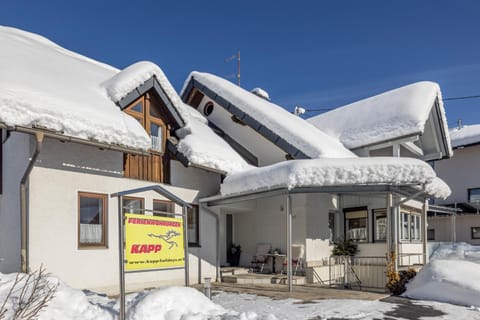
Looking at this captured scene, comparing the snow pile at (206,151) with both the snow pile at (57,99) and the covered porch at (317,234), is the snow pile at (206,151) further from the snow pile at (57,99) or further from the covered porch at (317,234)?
the snow pile at (57,99)

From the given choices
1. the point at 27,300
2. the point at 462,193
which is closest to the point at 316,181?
the point at 27,300

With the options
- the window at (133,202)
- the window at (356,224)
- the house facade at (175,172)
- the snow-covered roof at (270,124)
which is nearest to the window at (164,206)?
the house facade at (175,172)

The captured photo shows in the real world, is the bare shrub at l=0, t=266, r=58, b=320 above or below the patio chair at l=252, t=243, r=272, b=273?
above

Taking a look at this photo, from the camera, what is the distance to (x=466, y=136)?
27.9 metres

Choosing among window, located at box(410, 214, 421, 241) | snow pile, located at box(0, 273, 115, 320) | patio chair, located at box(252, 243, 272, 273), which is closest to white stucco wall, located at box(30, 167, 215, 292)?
snow pile, located at box(0, 273, 115, 320)

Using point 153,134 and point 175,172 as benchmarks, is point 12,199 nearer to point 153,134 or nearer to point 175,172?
point 153,134

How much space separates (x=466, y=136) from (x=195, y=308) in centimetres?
2552

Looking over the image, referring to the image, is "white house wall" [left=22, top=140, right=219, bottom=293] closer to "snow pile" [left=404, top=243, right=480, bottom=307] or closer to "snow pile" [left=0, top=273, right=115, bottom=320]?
→ "snow pile" [left=0, top=273, right=115, bottom=320]

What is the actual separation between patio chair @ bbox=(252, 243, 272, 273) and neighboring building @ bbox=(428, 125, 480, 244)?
1371 cm

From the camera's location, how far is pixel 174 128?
13.5m

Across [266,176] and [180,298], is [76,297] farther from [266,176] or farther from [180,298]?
[266,176]

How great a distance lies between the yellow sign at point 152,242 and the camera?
6754 millimetres

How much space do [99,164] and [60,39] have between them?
806cm

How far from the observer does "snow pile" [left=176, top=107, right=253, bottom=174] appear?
12727 mm
